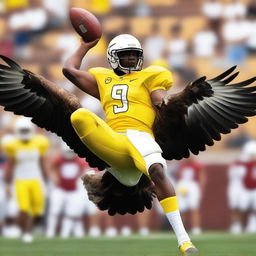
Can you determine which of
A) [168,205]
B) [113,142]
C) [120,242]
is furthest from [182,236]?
[120,242]

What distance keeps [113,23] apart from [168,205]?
13.4m

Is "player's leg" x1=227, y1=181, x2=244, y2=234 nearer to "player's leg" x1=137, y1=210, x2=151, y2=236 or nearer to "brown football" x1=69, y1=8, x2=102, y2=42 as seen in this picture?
"player's leg" x1=137, y1=210, x2=151, y2=236

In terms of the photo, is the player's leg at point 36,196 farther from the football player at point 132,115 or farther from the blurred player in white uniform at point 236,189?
the football player at point 132,115

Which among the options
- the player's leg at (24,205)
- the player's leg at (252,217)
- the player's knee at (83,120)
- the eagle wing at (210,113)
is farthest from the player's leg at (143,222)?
the player's knee at (83,120)

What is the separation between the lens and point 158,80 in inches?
270

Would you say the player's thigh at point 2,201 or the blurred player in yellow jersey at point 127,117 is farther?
the player's thigh at point 2,201

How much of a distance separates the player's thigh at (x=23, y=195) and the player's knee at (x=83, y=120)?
5957 millimetres

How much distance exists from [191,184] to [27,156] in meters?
4.02

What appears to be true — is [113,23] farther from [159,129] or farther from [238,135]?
[159,129]

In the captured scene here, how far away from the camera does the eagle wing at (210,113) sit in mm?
6922

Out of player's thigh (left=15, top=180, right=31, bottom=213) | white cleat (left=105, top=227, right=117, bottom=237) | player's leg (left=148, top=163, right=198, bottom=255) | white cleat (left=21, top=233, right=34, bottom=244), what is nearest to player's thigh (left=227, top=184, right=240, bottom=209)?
white cleat (left=105, top=227, right=117, bottom=237)

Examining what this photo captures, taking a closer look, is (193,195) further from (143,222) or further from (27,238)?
(27,238)

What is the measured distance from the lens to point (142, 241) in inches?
458

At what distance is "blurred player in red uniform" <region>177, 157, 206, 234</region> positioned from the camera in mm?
15922
